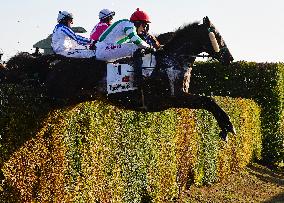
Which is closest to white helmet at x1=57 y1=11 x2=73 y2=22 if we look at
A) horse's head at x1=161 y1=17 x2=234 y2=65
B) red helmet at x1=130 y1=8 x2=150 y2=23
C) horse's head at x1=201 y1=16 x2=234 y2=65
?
red helmet at x1=130 y1=8 x2=150 y2=23

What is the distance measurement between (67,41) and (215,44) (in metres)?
2.81

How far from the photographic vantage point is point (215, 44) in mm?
9383

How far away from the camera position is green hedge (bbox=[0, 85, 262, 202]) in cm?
748

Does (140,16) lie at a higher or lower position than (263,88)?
higher

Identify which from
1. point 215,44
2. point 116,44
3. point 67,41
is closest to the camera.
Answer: point 116,44

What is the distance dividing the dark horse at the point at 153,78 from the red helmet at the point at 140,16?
2.09ft

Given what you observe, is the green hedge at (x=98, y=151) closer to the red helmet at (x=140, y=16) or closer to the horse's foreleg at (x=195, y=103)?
the horse's foreleg at (x=195, y=103)

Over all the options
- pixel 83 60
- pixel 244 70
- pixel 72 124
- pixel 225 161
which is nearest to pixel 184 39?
pixel 83 60

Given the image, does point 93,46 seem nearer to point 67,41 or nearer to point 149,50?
point 67,41

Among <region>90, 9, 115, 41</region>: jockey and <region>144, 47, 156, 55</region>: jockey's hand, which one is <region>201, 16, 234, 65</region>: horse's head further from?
<region>90, 9, 115, 41</region>: jockey

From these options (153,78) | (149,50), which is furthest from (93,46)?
(153,78)

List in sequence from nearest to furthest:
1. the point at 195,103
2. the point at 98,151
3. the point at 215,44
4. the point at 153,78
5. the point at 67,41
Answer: the point at 153,78, the point at 195,103, the point at 67,41, the point at 215,44, the point at 98,151

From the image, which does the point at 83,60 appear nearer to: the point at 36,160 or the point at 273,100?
the point at 36,160

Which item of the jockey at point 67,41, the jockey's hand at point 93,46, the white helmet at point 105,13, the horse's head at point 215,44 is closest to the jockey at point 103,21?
the white helmet at point 105,13
